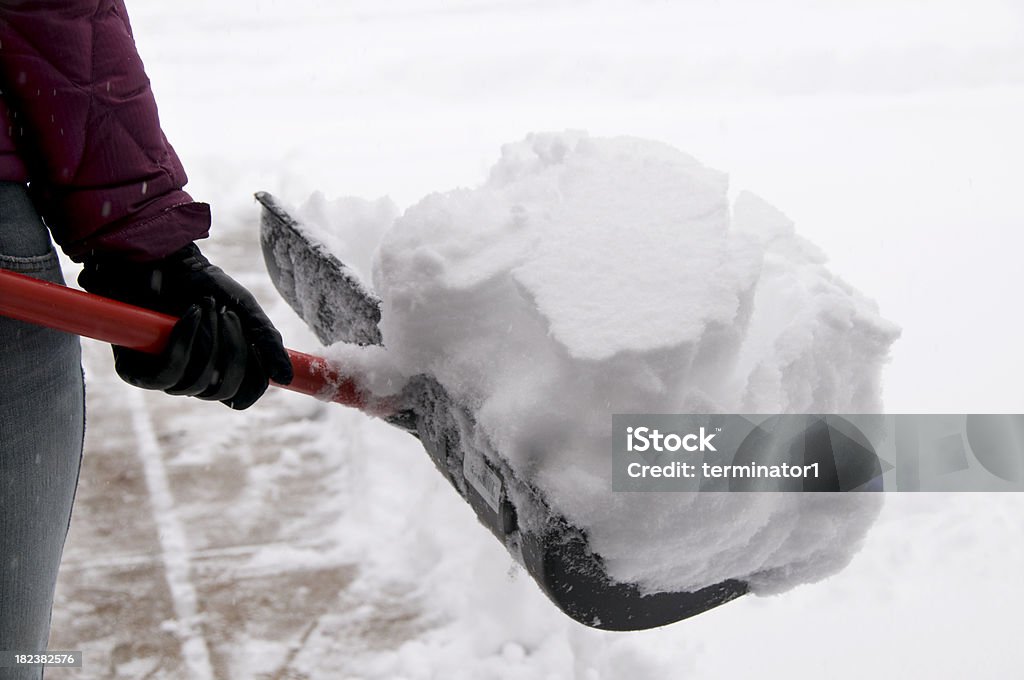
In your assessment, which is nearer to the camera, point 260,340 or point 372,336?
point 260,340

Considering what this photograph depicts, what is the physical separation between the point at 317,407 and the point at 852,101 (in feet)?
11.9

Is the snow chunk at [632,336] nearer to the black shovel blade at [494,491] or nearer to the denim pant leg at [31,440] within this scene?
the black shovel blade at [494,491]

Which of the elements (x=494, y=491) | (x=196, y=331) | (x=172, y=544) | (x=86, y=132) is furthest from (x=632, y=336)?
(x=172, y=544)

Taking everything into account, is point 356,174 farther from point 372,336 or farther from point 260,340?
point 260,340

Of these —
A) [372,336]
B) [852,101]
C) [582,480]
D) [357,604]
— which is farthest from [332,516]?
[852,101]

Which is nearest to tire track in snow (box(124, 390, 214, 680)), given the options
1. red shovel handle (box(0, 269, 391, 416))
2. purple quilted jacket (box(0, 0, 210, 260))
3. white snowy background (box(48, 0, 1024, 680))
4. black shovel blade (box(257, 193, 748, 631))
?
white snowy background (box(48, 0, 1024, 680))

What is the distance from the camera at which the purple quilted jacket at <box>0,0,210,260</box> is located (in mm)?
1216

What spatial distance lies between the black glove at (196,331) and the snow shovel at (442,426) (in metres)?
0.04

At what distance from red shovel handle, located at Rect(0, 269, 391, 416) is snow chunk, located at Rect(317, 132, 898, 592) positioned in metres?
0.09

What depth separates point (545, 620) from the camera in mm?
2258

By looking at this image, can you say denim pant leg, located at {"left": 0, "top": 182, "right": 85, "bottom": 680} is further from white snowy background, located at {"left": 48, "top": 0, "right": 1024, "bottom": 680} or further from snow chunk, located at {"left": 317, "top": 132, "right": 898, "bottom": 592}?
white snowy background, located at {"left": 48, "top": 0, "right": 1024, "bottom": 680}

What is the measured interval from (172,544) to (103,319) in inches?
54.4

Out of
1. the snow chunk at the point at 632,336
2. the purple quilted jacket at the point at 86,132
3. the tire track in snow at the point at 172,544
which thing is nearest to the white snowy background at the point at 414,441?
the tire track in snow at the point at 172,544

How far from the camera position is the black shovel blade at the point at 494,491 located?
1.39 meters
